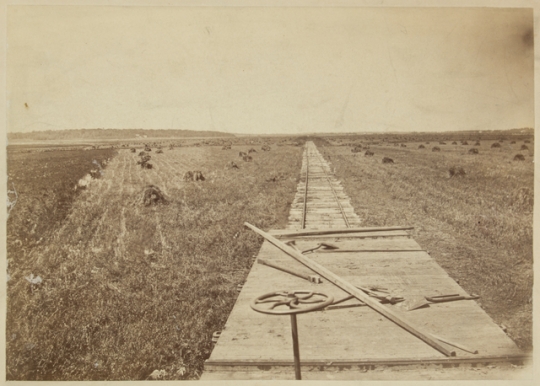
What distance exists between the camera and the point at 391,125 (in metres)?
7.38

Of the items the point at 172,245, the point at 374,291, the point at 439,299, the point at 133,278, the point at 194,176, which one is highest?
the point at 194,176

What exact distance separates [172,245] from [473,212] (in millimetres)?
5690

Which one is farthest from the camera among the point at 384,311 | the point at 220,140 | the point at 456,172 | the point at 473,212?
the point at 220,140

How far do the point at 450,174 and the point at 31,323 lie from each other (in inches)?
308

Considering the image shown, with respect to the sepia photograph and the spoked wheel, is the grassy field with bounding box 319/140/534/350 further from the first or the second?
the spoked wheel

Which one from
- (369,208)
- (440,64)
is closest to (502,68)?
(440,64)

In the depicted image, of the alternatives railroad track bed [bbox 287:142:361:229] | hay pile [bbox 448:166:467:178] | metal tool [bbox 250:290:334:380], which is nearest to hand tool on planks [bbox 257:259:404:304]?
metal tool [bbox 250:290:334:380]

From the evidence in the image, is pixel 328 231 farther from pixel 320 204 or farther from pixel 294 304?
pixel 294 304

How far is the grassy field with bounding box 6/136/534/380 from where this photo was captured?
5.61m

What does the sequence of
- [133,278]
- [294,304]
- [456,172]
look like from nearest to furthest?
1. [294,304]
2. [133,278]
3. [456,172]

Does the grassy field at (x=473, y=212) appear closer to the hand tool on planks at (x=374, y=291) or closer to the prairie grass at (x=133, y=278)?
the hand tool on planks at (x=374, y=291)

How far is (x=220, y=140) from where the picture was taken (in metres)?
8.46

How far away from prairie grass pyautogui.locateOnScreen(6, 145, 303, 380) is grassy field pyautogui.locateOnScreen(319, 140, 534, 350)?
2.50 meters

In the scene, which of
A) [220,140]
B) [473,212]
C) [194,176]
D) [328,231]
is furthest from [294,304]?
[194,176]
